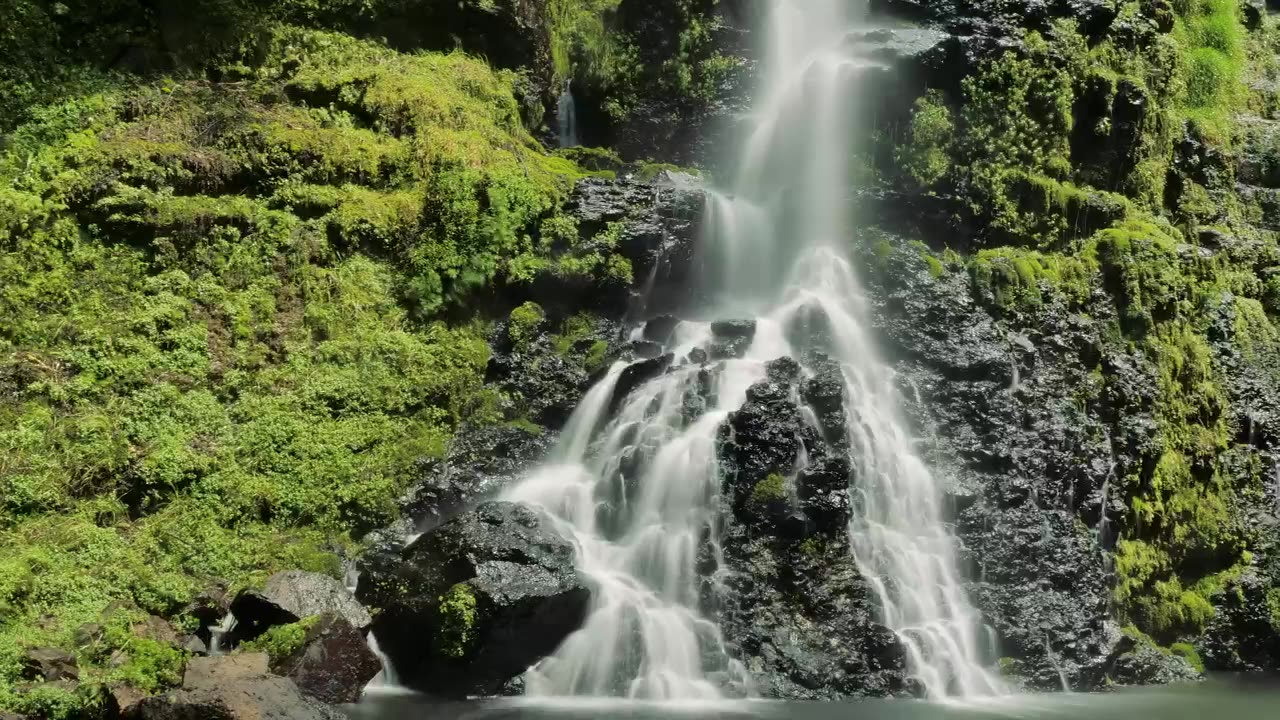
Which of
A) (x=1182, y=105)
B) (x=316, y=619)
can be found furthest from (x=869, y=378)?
(x=1182, y=105)

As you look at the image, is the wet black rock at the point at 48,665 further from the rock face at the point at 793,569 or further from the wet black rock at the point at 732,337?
the wet black rock at the point at 732,337

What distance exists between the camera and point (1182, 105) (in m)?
22.1

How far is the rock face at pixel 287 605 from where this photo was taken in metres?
10.2

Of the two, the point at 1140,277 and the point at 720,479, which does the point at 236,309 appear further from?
the point at 1140,277

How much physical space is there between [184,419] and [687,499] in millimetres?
6271

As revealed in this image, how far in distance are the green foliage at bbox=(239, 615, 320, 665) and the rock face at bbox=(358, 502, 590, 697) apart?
0.93 meters

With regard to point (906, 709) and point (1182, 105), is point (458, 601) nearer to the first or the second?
point (906, 709)

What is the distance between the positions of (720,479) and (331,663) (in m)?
4.98

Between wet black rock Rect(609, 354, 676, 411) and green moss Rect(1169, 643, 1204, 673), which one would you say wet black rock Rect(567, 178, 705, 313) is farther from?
green moss Rect(1169, 643, 1204, 673)

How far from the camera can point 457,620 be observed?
33.2 feet

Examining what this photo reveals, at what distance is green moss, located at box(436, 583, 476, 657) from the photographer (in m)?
10.1

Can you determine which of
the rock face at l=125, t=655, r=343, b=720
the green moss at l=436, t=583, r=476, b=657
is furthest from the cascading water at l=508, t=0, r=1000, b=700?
the rock face at l=125, t=655, r=343, b=720

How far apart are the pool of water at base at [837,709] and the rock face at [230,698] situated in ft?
2.73

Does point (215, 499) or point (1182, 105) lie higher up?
point (1182, 105)
